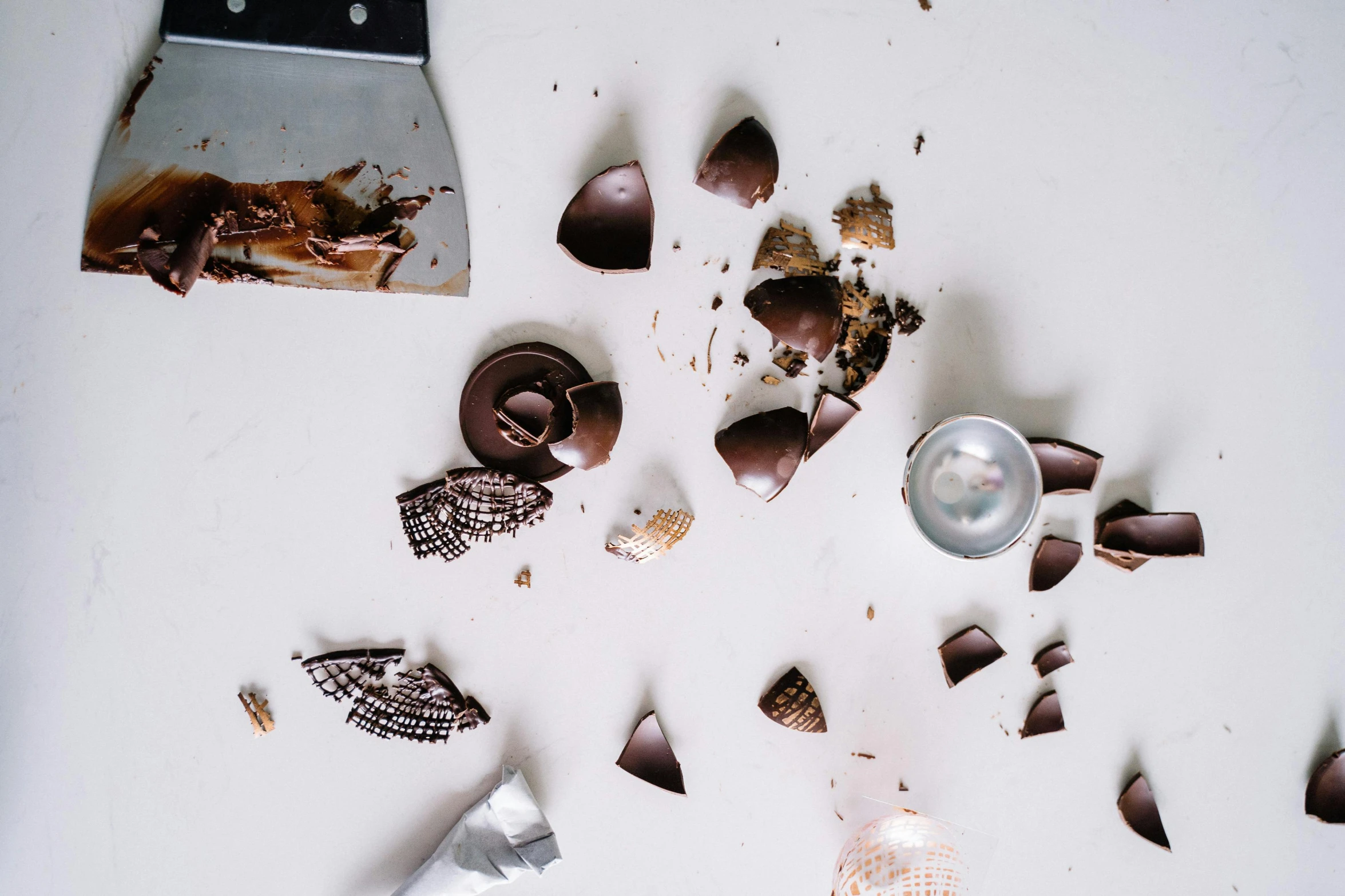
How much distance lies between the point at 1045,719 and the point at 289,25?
1.71 metres

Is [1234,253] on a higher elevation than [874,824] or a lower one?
higher

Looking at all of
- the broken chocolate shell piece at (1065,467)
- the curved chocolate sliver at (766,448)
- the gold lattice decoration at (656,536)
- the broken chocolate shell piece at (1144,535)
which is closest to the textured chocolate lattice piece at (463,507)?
the gold lattice decoration at (656,536)

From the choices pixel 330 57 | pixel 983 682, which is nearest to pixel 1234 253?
pixel 983 682

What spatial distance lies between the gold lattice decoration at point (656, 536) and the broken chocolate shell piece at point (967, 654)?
0.51 m

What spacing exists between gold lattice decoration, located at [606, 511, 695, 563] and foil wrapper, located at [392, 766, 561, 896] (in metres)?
0.43

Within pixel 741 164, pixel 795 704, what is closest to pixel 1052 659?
pixel 795 704

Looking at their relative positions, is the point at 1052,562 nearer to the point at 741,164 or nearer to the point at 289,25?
the point at 741,164

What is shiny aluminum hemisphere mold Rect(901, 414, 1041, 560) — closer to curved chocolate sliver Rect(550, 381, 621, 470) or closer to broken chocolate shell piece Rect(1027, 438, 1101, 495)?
broken chocolate shell piece Rect(1027, 438, 1101, 495)

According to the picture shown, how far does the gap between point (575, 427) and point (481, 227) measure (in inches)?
15.0

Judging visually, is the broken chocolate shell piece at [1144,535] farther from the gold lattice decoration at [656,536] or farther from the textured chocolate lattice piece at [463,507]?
the textured chocolate lattice piece at [463,507]

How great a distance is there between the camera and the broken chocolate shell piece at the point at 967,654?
1165 millimetres

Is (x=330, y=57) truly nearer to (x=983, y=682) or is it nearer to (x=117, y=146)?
(x=117, y=146)

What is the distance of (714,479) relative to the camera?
116cm

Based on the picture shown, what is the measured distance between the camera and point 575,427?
3.46 feet
